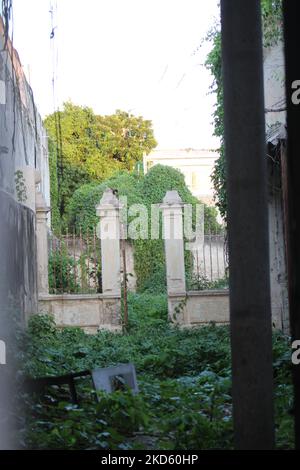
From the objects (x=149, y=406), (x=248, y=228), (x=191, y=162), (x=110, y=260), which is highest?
(x=191, y=162)

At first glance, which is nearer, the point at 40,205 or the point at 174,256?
the point at 174,256

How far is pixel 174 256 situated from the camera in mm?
14562

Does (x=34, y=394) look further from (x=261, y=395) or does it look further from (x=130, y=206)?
(x=130, y=206)

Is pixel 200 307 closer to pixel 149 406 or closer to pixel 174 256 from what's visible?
pixel 174 256

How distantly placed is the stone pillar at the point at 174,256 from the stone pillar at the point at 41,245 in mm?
2399

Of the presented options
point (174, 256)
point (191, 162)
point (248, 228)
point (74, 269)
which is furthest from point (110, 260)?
point (191, 162)

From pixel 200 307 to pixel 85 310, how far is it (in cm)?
223

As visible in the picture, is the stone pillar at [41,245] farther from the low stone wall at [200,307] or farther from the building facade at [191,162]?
the building facade at [191,162]

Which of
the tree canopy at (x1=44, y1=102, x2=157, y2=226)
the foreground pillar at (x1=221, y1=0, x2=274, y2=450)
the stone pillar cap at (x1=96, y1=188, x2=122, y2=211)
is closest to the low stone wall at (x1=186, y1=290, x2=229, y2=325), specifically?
the stone pillar cap at (x1=96, y1=188, x2=122, y2=211)

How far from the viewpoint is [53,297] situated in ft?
47.2

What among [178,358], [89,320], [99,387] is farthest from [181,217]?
[99,387]

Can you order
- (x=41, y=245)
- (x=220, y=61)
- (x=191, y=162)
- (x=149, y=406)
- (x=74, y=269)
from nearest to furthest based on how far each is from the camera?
(x=149, y=406) < (x=220, y=61) < (x=41, y=245) < (x=74, y=269) < (x=191, y=162)
